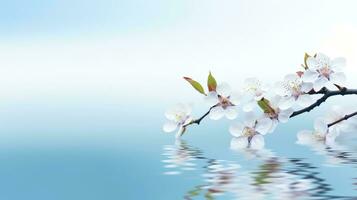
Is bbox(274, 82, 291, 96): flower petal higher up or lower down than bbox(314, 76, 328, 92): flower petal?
lower down

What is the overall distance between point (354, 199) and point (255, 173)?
30 centimetres

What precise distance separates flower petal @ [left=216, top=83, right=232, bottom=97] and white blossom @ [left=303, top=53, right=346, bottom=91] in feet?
0.51

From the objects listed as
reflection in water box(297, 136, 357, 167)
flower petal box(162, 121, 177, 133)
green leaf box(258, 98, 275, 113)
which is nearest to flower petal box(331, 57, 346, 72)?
green leaf box(258, 98, 275, 113)

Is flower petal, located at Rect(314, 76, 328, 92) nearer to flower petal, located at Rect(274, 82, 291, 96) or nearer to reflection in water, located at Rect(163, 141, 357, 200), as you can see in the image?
flower petal, located at Rect(274, 82, 291, 96)

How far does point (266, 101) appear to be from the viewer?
1.66 meters

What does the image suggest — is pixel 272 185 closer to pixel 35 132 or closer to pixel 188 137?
pixel 188 137

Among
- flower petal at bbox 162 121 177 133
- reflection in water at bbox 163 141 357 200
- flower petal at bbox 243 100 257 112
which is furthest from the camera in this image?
flower petal at bbox 162 121 177 133

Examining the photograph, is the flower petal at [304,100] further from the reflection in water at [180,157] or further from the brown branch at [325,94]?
the reflection in water at [180,157]

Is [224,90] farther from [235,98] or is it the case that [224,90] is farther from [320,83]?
[320,83]

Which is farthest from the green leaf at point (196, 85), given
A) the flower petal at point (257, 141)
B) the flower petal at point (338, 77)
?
the flower petal at point (338, 77)

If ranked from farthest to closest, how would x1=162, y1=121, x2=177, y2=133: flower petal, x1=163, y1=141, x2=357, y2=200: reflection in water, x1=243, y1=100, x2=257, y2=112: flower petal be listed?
x1=162, y1=121, x2=177, y2=133: flower petal
x1=243, y1=100, x2=257, y2=112: flower petal
x1=163, y1=141, x2=357, y2=200: reflection in water

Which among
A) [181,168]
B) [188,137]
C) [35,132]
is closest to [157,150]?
[188,137]

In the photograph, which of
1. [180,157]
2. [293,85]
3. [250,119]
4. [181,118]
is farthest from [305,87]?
[180,157]

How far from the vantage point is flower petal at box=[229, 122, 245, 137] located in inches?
67.1
